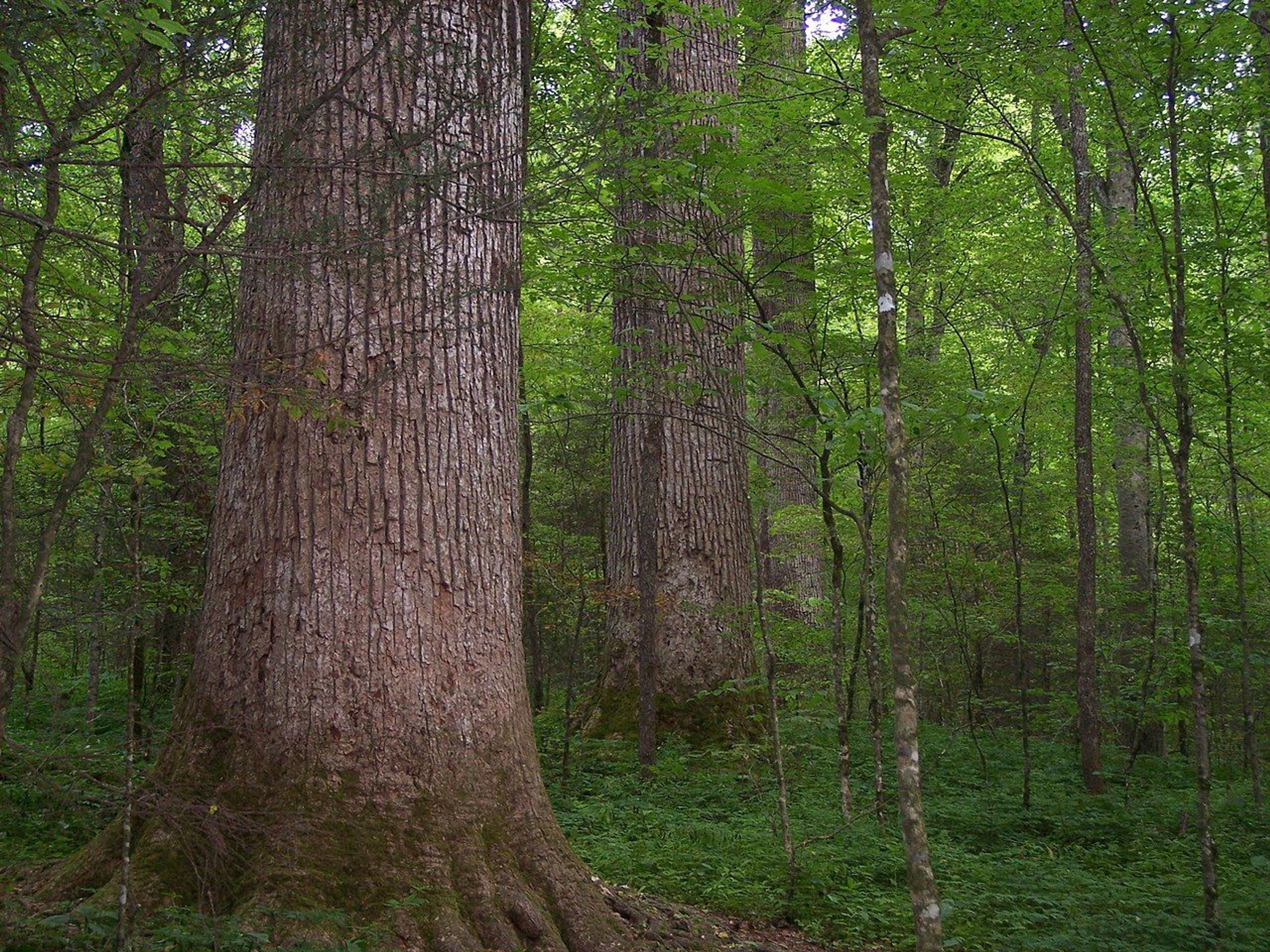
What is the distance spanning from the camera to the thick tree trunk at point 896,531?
358 cm

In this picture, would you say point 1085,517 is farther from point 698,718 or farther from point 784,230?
point 784,230

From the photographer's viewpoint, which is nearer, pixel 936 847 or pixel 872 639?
pixel 872 639

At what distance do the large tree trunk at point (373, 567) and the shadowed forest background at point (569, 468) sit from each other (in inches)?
0.7

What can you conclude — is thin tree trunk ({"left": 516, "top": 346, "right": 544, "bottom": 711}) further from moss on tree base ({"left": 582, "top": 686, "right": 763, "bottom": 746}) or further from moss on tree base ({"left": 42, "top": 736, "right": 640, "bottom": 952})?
moss on tree base ({"left": 42, "top": 736, "right": 640, "bottom": 952})

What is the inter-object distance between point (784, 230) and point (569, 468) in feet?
18.6

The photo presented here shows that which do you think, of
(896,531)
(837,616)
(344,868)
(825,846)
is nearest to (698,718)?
(825,846)

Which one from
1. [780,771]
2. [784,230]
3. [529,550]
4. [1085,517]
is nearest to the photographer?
[780,771]

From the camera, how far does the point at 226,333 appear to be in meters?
4.60

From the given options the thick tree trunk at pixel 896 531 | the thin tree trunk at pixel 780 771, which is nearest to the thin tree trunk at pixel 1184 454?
the thick tree trunk at pixel 896 531

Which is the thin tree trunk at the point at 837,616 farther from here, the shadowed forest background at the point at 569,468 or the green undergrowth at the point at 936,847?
the green undergrowth at the point at 936,847

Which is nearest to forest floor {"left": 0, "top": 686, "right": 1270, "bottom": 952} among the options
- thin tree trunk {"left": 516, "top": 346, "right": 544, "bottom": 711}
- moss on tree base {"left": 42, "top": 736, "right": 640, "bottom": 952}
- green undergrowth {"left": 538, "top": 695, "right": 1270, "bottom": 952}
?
green undergrowth {"left": 538, "top": 695, "right": 1270, "bottom": 952}

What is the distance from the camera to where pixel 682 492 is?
815cm

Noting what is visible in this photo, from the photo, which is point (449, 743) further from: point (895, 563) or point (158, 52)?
point (158, 52)

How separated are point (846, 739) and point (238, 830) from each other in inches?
141
